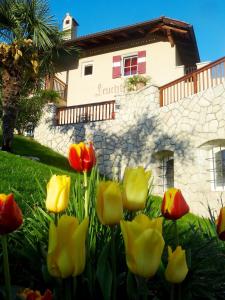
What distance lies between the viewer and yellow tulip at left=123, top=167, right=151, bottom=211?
4.42 feet

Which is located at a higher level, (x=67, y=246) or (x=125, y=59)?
(x=125, y=59)

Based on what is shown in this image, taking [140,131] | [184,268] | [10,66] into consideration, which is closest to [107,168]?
[140,131]

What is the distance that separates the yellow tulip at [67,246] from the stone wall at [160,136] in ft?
26.8

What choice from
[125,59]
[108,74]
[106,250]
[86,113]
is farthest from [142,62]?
[106,250]

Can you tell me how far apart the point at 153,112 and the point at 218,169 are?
11.0ft

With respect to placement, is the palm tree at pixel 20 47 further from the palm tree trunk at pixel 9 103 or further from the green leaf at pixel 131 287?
the green leaf at pixel 131 287

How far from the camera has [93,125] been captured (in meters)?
15.1

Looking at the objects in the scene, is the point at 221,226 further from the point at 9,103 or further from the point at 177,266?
the point at 9,103

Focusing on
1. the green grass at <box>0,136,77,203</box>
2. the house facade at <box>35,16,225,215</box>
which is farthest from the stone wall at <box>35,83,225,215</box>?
the green grass at <box>0,136,77,203</box>

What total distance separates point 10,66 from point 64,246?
10680 millimetres

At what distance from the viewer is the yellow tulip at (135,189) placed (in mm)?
1346

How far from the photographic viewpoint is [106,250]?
1264 millimetres

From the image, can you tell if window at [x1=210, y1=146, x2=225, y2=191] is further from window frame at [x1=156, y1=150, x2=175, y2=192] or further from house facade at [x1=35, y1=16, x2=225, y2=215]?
window frame at [x1=156, y1=150, x2=175, y2=192]

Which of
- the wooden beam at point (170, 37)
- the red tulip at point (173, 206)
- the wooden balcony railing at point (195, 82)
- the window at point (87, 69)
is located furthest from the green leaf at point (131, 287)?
the window at point (87, 69)
